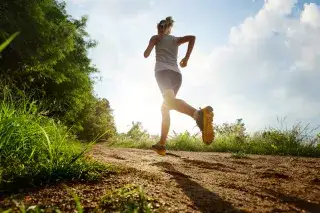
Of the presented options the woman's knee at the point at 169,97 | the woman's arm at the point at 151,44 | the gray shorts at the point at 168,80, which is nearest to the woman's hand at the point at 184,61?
the gray shorts at the point at 168,80

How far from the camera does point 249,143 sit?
30.8 ft

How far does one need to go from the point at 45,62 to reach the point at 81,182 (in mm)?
4947

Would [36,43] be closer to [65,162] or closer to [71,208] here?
[65,162]

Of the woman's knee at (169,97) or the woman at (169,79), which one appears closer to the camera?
the woman at (169,79)

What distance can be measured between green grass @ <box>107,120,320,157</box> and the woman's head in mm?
3358

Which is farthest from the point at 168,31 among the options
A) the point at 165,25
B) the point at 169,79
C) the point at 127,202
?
the point at 127,202

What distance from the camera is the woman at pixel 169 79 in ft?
13.0

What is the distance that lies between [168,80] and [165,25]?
0.89 metres

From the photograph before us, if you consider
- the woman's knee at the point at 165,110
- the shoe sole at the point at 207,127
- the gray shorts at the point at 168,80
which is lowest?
the shoe sole at the point at 207,127

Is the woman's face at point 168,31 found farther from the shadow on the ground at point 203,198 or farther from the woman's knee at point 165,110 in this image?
the shadow on the ground at point 203,198

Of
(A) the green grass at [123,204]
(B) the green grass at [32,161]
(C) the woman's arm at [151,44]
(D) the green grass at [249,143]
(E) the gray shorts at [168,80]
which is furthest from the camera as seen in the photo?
(D) the green grass at [249,143]

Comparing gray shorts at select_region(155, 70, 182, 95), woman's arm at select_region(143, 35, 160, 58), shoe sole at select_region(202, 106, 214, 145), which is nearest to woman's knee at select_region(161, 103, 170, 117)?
gray shorts at select_region(155, 70, 182, 95)

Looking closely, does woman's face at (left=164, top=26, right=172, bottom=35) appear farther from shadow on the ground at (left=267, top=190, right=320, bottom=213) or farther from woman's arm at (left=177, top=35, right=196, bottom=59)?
shadow on the ground at (left=267, top=190, right=320, bottom=213)

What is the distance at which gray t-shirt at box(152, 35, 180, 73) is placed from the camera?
14.7ft
